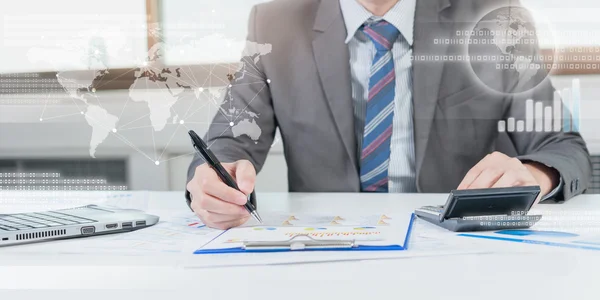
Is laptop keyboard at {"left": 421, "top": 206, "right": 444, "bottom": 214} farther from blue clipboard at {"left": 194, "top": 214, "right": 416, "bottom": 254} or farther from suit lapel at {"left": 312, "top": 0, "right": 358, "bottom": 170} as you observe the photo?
suit lapel at {"left": 312, "top": 0, "right": 358, "bottom": 170}

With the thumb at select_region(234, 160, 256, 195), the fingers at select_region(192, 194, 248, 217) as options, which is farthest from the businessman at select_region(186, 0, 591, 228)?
the fingers at select_region(192, 194, 248, 217)

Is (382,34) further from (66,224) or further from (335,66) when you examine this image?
(66,224)

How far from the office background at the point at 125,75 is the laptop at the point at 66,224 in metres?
0.45

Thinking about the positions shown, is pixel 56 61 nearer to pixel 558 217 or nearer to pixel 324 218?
pixel 324 218


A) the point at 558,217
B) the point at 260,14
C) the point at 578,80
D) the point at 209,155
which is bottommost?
the point at 558,217

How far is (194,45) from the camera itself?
1.33 m

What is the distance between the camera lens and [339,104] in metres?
1.33

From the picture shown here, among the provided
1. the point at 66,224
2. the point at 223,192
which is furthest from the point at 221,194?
the point at 66,224

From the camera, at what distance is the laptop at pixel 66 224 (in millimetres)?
742

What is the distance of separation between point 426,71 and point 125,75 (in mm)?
662

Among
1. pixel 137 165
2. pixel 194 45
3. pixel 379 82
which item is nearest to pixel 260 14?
pixel 194 45

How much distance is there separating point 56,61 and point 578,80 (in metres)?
1.15

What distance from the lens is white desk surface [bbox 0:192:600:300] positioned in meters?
0.54
